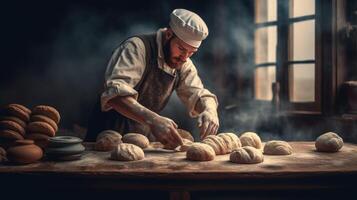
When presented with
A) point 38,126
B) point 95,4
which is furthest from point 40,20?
point 38,126

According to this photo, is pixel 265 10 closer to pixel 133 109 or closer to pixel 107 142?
pixel 133 109

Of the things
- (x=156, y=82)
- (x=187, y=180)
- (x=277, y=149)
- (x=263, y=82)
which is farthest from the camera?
(x=263, y=82)

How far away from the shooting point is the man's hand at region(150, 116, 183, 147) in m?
3.31

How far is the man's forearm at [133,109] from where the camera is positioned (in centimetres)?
341

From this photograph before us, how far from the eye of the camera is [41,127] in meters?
3.09

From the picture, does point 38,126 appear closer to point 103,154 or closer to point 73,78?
point 103,154

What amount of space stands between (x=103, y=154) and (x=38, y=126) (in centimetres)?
54

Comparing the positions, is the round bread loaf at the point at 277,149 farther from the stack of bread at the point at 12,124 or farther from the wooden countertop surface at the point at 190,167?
the stack of bread at the point at 12,124

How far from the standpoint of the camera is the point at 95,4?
7.11 metres

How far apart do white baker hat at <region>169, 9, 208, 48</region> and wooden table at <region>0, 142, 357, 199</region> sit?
1.49 meters

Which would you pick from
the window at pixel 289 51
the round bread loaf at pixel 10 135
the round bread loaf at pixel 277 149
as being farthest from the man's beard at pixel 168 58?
the window at pixel 289 51

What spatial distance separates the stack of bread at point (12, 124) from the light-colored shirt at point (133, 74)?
70cm

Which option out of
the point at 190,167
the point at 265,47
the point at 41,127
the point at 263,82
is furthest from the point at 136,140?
the point at 265,47

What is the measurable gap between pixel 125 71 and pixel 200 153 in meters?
1.20
